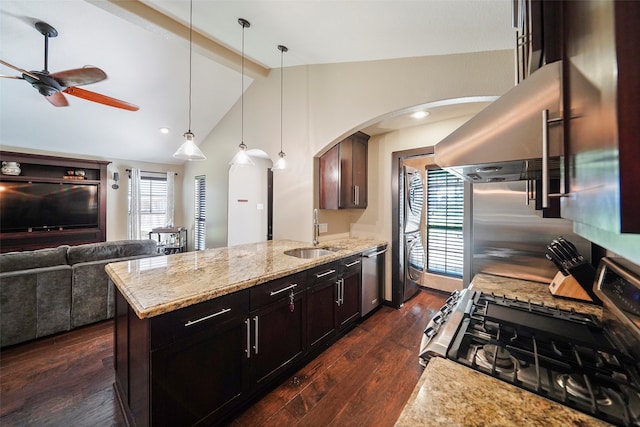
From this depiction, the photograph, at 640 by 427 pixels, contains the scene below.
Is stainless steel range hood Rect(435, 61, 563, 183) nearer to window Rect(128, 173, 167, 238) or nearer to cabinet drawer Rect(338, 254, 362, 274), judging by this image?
cabinet drawer Rect(338, 254, 362, 274)

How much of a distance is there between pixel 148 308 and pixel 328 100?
2.70 metres

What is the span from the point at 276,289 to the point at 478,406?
4.54 ft

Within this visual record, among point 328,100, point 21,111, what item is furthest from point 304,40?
point 21,111

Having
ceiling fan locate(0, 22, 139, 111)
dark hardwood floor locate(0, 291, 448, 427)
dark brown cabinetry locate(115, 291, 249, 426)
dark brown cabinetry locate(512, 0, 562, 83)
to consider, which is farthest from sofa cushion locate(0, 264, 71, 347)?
dark brown cabinetry locate(512, 0, 562, 83)

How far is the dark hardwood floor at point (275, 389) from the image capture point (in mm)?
1655

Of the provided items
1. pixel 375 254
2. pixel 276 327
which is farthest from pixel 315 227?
pixel 276 327

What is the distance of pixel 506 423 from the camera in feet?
1.98

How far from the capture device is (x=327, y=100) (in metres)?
2.96

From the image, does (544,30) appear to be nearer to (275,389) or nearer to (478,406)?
(478,406)

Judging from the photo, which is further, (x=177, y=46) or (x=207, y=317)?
(x=177, y=46)

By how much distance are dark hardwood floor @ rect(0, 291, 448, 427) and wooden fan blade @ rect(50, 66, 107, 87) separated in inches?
105

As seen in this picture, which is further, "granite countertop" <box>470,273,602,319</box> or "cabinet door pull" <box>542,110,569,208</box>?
"granite countertop" <box>470,273,602,319</box>

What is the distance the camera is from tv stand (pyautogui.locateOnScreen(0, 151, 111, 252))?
Result: 4.64 meters

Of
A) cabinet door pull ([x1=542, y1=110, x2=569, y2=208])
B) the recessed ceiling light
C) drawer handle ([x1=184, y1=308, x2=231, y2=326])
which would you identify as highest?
the recessed ceiling light
